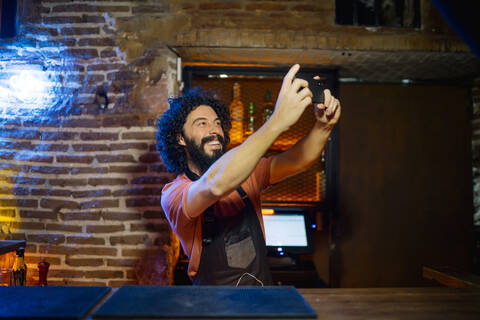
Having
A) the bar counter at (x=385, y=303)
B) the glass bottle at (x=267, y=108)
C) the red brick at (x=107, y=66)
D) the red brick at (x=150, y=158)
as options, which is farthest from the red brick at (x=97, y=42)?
the bar counter at (x=385, y=303)

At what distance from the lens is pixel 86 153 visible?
258 cm

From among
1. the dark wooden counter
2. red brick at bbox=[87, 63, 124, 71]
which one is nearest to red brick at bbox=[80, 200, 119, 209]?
red brick at bbox=[87, 63, 124, 71]

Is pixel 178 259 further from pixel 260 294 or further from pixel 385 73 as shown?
pixel 385 73

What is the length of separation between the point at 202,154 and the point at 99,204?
1.21 meters

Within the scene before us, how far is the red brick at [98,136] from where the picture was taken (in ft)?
8.47

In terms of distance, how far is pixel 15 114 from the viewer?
2.62 metres

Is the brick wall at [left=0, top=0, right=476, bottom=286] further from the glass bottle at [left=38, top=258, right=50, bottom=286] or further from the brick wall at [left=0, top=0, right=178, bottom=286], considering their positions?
the glass bottle at [left=38, top=258, right=50, bottom=286]

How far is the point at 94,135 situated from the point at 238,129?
1.23 m

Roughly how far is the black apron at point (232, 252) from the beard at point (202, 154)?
0.93 feet

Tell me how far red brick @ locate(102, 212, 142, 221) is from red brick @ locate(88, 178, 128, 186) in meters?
0.22

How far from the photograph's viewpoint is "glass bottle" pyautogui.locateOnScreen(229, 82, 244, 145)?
3.12 m

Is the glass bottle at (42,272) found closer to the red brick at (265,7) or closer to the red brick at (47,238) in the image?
the red brick at (47,238)

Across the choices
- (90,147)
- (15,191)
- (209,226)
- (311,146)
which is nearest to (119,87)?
(90,147)

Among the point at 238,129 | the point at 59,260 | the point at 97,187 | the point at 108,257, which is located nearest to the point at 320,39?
the point at 238,129
